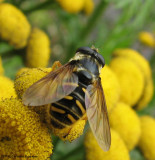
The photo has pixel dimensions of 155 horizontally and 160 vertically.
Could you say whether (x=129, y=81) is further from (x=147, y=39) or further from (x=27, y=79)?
(x=147, y=39)

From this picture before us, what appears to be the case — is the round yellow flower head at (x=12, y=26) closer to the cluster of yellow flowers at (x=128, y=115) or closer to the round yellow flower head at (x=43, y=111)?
the cluster of yellow flowers at (x=128, y=115)

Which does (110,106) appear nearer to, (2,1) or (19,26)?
(19,26)

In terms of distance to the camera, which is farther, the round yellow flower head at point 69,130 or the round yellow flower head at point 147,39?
the round yellow flower head at point 147,39

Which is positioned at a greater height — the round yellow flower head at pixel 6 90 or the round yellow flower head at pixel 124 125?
the round yellow flower head at pixel 6 90

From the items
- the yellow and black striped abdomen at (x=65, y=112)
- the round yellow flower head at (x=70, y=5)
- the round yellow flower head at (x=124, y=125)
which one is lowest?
the round yellow flower head at (x=124, y=125)

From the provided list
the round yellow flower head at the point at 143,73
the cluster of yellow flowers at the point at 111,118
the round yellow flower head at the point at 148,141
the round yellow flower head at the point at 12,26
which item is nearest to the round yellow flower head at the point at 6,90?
the cluster of yellow flowers at the point at 111,118

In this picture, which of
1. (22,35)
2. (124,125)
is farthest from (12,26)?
(124,125)

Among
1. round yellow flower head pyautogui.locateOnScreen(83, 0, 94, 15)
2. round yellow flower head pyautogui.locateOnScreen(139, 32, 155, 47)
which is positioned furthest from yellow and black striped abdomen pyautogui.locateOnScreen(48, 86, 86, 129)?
round yellow flower head pyautogui.locateOnScreen(139, 32, 155, 47)
